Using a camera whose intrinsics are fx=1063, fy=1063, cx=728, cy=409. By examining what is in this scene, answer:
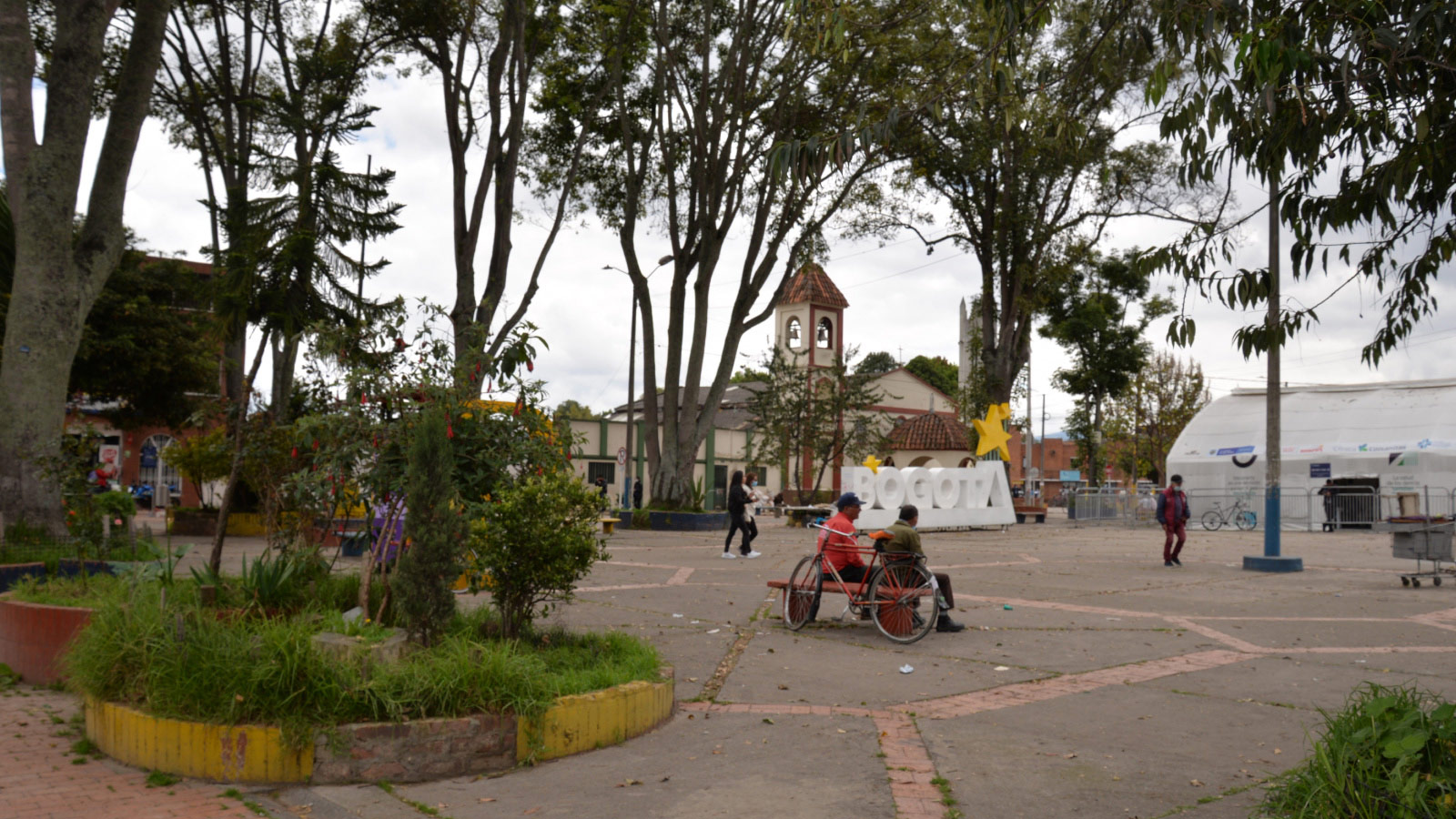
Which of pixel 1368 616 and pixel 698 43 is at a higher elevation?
pixel 698 43

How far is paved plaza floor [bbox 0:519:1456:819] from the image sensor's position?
5.10 metres

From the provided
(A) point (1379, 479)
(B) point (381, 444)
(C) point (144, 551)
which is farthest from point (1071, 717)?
(A) point (1379, 479)

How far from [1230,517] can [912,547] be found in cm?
2995

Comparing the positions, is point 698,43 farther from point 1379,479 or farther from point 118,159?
point 1379,479

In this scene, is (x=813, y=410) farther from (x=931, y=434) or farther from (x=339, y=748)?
(x=339, y=748)

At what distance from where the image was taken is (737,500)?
18.9 m

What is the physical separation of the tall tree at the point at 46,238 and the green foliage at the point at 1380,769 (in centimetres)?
1122

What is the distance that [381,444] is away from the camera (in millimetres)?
7320

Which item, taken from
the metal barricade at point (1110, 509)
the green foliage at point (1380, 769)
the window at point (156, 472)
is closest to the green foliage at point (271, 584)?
the green foliage at point (1380, 769)

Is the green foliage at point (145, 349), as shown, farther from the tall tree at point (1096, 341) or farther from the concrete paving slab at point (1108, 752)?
the tall tree at point (1096, 341)

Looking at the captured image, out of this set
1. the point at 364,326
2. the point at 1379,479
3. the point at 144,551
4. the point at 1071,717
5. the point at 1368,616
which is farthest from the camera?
the point at 1379,479

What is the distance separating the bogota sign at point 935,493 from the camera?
86.4 feet

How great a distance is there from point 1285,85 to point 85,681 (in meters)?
7.50

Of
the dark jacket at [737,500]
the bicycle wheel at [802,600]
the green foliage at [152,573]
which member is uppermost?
the dark jacket at [737,500]
